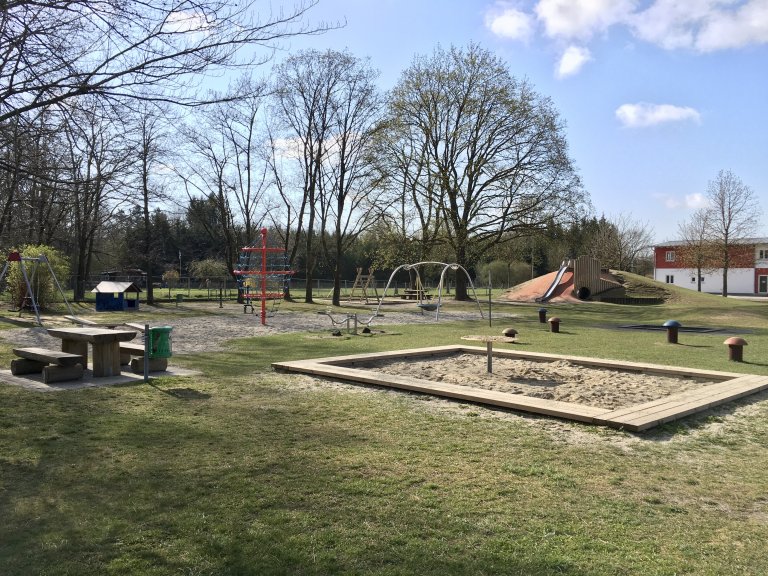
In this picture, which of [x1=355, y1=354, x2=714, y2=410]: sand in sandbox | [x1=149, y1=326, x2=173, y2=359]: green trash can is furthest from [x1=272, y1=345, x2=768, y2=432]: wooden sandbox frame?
[x1=149, y1=326, x2=173, y2=359]: green trash can

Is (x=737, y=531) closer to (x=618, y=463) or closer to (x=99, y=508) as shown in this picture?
(x=618, y=463)

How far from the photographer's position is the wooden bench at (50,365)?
8375 millimetres

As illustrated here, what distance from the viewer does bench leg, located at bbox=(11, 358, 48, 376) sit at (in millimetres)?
8961

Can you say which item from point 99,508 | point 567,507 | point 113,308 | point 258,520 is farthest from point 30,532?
point 113,308

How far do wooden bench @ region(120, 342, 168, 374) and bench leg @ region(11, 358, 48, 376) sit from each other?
1.27 m

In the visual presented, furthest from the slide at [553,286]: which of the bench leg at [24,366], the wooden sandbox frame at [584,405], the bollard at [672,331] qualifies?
the bench leg at [24,366]

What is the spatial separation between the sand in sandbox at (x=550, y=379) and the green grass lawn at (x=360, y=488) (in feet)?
3.71

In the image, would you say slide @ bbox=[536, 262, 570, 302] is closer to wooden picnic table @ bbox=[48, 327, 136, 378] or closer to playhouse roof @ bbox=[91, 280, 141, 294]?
playhouse roof @ bbox=[91, 280, 141, 294]

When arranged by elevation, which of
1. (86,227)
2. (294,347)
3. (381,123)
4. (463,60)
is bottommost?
(294,347)

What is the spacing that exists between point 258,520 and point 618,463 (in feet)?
10.2

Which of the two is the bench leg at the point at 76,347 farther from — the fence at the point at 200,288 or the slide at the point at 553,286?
the slide at the point at 553,286

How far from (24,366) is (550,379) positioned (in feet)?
26.3

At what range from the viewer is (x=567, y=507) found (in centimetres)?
410

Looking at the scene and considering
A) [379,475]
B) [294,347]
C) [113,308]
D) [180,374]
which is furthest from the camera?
[113,308]
